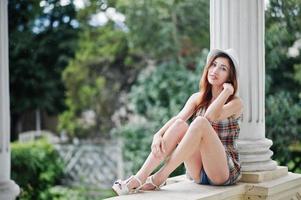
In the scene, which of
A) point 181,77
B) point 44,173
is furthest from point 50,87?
point 181,77

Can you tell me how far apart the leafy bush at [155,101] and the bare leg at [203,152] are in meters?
4.48

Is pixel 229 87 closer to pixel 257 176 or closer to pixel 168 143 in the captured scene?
pixel 168 143

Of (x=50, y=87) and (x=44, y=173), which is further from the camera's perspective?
(x=50, y=87)

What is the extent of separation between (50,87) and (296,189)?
24.1ft

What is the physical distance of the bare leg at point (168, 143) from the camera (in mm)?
2904

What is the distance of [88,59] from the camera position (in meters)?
11.3

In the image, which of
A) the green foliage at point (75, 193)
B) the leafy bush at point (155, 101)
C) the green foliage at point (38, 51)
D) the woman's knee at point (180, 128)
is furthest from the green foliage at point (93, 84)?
the woman's knee at point (180, 128)

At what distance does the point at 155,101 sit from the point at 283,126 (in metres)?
2.15

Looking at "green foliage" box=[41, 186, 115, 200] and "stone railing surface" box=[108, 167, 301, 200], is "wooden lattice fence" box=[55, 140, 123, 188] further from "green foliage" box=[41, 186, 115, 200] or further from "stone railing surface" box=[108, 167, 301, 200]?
"stone railing surface" box=[108, 167, 301, 200]

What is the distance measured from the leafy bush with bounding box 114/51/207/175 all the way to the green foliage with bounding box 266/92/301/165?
1.32m

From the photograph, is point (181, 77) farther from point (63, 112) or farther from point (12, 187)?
point (12, 187)

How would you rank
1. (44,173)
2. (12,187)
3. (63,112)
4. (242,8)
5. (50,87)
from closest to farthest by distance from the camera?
1. (12,187)
2. (242,8)
3. (44,173)
4. (50,87)
5. (63,112)

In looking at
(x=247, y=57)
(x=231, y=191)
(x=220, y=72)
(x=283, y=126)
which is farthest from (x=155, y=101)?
(x=231, y=191)

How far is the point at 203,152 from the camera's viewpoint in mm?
2969
